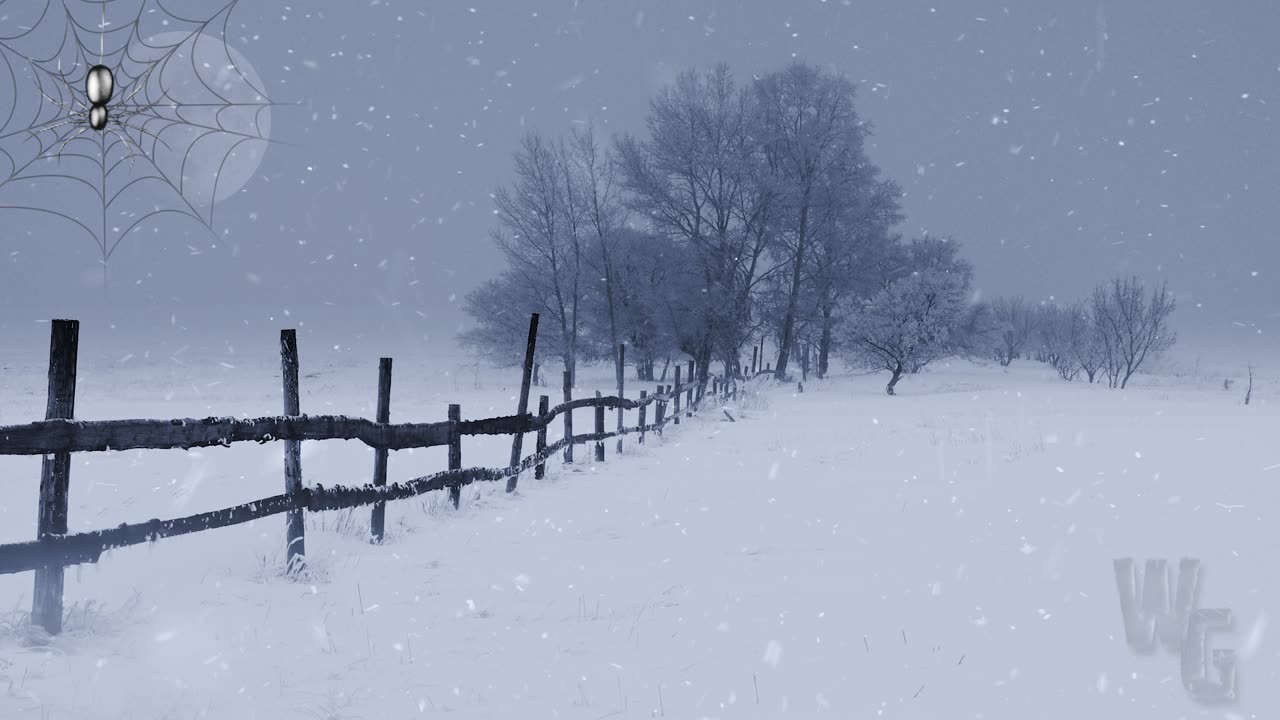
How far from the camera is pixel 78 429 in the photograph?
3969 millimetres

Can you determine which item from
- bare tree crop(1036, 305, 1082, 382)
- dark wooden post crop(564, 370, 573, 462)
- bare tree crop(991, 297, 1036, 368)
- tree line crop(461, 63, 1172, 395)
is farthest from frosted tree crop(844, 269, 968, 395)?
bare tree crop(991, 297, 1036, 368)

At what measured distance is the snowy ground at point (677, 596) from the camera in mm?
3572

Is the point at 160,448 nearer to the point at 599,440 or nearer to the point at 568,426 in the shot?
the point at 568,426

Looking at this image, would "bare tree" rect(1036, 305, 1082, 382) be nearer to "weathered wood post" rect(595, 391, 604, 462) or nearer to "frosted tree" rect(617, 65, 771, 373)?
"frosted tree" rect(617, 65, 771, 373)

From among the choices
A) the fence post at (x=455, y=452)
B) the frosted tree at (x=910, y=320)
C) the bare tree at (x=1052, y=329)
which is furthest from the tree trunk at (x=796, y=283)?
the bare tree at (x=1052, y=329)

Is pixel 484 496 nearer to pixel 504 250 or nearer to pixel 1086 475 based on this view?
pixel 1086 475

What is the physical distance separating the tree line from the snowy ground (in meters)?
19.0

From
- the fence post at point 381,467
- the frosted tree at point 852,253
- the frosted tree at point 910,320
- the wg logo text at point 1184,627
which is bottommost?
the wg logo text at point 1184,627

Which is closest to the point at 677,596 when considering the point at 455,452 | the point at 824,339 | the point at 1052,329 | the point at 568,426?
the point at 455,452

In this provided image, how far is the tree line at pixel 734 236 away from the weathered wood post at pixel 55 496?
2379 cm

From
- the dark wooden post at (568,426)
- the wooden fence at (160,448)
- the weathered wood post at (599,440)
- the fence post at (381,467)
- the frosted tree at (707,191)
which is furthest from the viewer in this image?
the frosted tree at (707,191)

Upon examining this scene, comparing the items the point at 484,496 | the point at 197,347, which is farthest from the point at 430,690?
the point at 197,347

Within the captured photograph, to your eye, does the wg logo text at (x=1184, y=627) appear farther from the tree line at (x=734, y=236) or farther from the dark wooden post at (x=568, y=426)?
the tree line at (x=734, y=236)

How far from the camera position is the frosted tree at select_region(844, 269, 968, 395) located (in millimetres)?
30766
